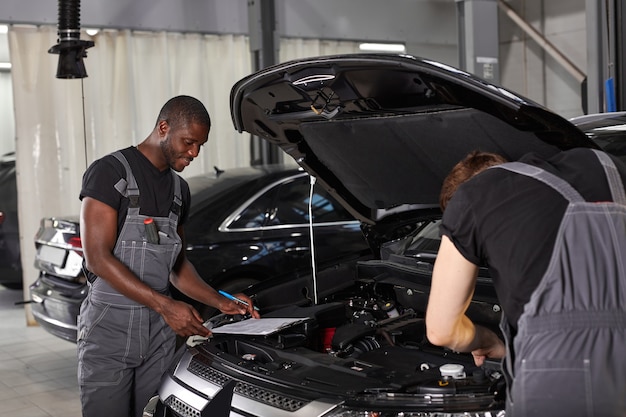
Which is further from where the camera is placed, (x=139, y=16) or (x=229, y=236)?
(x=139, y=16)

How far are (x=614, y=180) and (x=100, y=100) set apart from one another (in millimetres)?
6692

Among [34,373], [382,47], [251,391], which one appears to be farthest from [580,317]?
[382,47]

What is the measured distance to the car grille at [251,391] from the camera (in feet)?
8.14

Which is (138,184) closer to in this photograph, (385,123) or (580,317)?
(385,123)

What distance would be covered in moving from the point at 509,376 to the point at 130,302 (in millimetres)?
1615

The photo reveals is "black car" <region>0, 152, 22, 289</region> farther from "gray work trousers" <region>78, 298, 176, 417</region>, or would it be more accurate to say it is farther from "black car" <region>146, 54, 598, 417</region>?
"gray work trousers" <region>78, 298, 176, 417</region>

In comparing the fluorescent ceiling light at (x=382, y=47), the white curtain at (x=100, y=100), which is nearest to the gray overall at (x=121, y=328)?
the white curtain at (x=100, y=100)

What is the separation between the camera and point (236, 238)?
572cm

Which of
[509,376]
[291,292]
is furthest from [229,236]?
[509,376]

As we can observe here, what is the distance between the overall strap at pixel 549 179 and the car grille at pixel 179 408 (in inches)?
56.4

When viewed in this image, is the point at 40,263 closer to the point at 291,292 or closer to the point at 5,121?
the point at 291,292

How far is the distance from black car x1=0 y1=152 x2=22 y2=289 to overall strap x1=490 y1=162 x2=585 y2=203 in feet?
23.0

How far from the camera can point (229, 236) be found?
5695 mm

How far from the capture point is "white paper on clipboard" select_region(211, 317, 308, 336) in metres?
3.06
